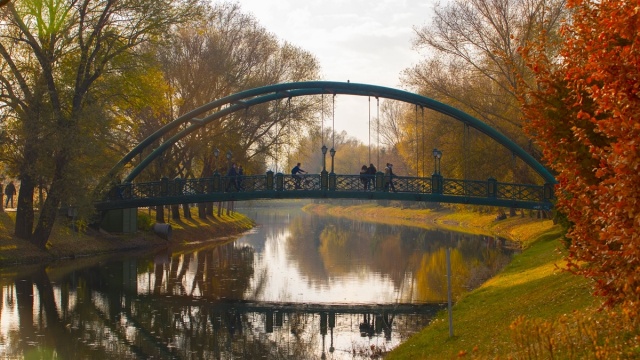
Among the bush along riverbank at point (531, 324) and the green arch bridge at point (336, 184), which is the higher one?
the green arch bridge at point (336, 184)

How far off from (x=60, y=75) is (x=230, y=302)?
1655cm

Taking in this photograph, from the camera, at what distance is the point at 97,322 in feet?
74.7

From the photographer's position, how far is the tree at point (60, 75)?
34.2m

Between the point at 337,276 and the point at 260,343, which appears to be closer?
the point at 260,343

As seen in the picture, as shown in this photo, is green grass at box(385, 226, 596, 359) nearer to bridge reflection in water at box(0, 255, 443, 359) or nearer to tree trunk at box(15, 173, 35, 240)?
bridge reflection in water at box(0, 255, 443, 359)

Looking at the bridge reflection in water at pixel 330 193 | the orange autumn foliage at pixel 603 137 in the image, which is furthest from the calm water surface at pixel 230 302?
the orange autumn foliage at pixel 603 137

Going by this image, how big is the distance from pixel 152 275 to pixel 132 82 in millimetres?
10789

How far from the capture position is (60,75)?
3731 cm

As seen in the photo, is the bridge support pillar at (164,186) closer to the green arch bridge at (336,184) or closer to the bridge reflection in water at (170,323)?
the green arch bridge at (336,184)

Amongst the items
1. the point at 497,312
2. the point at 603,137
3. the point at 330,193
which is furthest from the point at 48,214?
the point at 603,137

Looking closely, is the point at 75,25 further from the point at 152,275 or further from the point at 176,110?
the point at 176,110

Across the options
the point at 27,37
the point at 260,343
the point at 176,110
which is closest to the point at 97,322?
the point at 260,343

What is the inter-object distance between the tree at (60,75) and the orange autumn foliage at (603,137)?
84.7ft

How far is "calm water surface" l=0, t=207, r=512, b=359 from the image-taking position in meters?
19.6
